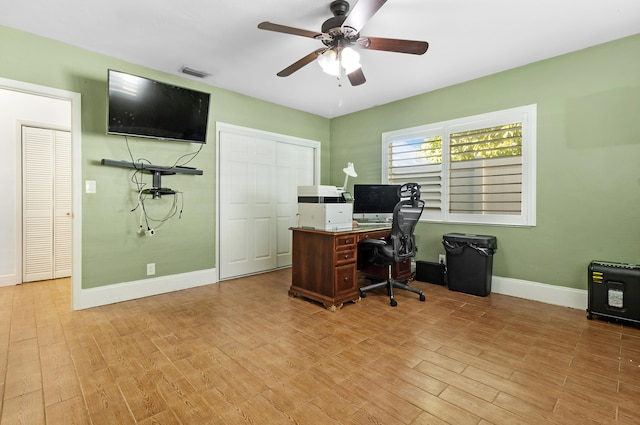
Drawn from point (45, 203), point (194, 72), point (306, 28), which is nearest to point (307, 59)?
point (306, 28)

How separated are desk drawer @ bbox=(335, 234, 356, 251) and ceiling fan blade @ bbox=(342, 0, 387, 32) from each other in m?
1.83

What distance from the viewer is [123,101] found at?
3016 mm

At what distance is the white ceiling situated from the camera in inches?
93.7

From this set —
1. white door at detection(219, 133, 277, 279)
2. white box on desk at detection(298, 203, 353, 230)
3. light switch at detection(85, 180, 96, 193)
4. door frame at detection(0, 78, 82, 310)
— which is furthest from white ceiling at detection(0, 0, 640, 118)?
white box on desk at detection(298, 203, 353, 230)

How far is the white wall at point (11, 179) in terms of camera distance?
389 centimetres

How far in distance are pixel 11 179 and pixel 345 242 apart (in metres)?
4.37

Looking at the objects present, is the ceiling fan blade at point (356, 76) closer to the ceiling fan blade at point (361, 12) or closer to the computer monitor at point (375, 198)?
the ceiling fan blade at point (361, 12)

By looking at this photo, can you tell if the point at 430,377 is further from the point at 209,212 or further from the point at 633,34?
the point at 633,34

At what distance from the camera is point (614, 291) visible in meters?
2.69

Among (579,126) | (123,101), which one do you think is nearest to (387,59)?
(579,126)

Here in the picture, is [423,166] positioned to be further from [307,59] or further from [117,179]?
[117,179]

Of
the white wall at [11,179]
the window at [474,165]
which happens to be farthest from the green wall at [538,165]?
the white wall at [11,179]

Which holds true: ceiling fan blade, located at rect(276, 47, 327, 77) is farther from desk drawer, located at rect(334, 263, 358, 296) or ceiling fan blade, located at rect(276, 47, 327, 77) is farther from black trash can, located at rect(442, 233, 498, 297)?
black trash can, located at rect(442, 233, 498, 297)

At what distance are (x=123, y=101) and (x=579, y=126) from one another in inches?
179
